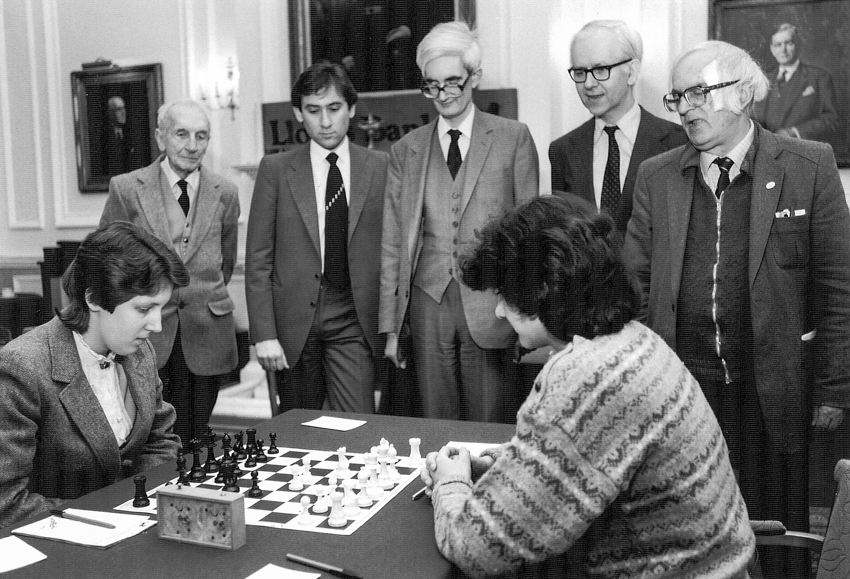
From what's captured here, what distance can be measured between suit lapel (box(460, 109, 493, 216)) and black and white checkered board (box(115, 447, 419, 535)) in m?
1.46

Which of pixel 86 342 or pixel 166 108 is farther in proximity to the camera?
pixel 166 108

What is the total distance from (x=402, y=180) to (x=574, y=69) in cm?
87

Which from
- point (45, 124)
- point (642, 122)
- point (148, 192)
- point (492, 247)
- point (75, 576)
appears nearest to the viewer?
point (75, 576)

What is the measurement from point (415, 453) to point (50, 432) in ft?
3.14

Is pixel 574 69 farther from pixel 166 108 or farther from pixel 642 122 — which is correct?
pixel 166 108

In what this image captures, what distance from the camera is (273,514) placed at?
184 cm

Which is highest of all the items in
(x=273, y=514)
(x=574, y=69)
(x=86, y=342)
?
(x=574, y=69)

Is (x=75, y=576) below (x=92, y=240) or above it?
below

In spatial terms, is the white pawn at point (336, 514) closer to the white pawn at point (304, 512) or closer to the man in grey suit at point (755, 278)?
the white pawn at point (304, 512)

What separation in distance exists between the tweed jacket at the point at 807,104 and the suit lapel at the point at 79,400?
3967mm

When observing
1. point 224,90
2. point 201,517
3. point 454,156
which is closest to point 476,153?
point 454,156

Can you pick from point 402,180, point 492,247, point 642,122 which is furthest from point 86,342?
point 642,122

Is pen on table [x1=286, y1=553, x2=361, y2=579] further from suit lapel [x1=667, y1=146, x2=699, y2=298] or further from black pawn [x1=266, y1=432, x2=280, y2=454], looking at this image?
suit lapel [x1=667, y1=146, x2=699, y2=298]

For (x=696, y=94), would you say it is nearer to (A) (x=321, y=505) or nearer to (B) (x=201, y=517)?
(A) (x=321, y=505)
